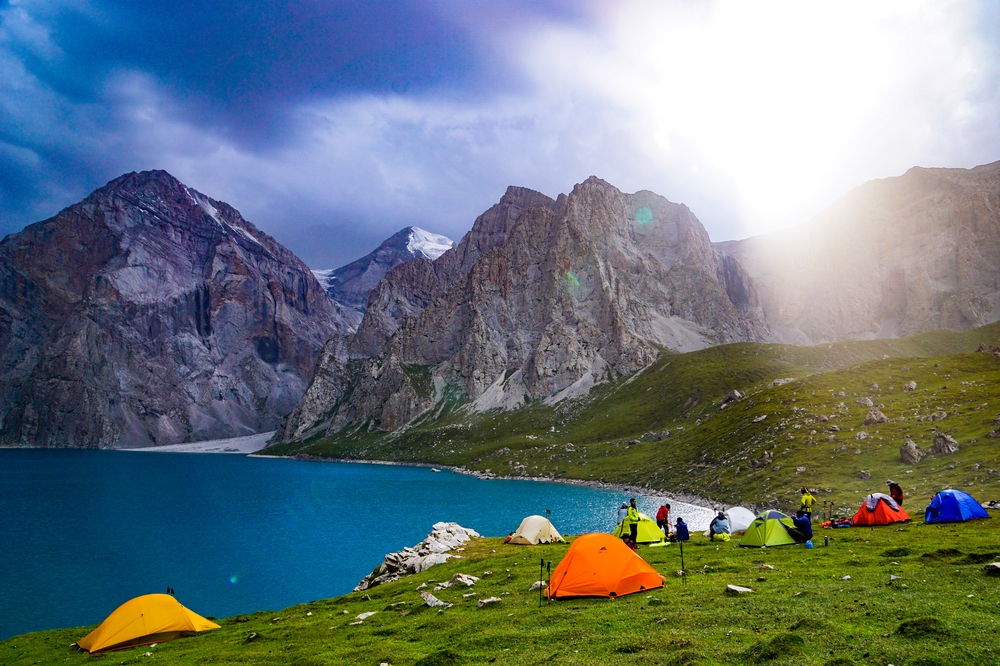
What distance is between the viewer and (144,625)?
30.7 metres

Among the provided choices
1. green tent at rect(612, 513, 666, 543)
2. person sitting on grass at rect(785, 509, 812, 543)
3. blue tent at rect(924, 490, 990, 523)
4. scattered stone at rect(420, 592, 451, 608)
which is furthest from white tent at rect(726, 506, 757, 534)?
scattered stone at rect(420, 592, 451, 608)

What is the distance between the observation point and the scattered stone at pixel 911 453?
64188 mm

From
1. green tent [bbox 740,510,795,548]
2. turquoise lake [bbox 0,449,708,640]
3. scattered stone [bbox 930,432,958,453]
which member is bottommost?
turquoise lake [bbox 0,449,708,640]

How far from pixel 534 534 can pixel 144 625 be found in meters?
31.3

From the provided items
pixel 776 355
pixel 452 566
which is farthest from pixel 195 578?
pixel 776 355

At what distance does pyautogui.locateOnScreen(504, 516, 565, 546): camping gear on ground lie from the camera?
50.0 m

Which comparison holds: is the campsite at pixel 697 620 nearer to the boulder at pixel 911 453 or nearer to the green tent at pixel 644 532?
the green tent at pixel 644 532

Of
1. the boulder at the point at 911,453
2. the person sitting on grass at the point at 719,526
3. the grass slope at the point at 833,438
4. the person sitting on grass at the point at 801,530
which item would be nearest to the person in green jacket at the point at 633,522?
the person sitting on grass at the point at 719,526

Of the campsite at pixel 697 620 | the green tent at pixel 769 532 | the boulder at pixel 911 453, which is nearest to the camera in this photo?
the campsite at pixel 697 620

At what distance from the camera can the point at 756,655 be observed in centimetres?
1373

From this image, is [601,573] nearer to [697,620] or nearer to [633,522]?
[697,620]

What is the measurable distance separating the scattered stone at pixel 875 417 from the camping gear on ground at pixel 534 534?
60.1m

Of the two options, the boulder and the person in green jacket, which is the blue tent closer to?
the person in green jacket

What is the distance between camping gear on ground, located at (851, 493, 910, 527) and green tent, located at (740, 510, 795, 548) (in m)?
8.18
